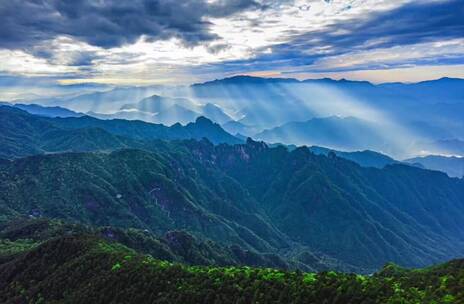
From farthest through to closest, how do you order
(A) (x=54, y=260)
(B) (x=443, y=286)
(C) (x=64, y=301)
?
1. (A) (x=54, y=260)
2. (C) (x=64, y=301)
3. (B) (x=443, y=286)

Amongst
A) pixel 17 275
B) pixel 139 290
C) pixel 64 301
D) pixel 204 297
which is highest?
pixel 204 297

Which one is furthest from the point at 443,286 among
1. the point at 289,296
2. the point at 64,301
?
the point at 64,301

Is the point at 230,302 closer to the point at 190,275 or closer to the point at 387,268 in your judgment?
the point at 190,275

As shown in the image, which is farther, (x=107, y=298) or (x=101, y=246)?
(x=101, y=246)

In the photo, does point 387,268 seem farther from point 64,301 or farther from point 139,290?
point 64,301

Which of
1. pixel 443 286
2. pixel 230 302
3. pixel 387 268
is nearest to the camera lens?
pixel 443 286

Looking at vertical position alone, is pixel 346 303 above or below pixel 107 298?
above

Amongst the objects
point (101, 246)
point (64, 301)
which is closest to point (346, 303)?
point (64, 301)
